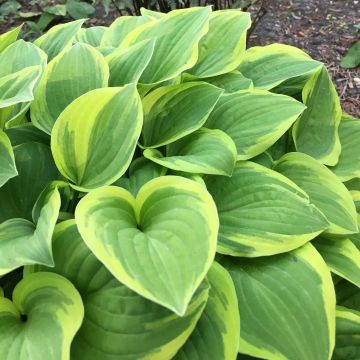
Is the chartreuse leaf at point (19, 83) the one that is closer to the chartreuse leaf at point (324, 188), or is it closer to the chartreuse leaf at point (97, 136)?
the chartreuse leaf at point (97, 136)

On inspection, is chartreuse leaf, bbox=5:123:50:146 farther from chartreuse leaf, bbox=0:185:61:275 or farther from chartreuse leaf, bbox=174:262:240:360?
chartreuse leaf, bbox=174:262:240:360

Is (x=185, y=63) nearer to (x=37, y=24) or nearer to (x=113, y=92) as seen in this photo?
(x=113, y=92)

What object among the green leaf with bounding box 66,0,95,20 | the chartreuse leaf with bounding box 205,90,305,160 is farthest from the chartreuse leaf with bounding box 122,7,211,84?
the green leaf with bounding box 66,0,95,20

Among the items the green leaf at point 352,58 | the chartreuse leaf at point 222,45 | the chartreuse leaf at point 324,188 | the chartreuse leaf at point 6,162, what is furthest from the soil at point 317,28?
the chartreuse leaf at point 6,162

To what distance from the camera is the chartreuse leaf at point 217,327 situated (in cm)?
79

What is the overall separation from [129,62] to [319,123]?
422mm

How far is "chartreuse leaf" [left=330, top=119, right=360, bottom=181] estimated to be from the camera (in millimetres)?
1139

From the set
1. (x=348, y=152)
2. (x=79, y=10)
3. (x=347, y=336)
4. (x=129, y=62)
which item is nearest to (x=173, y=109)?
(x=129, y=62)

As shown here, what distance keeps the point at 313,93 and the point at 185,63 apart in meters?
0.29

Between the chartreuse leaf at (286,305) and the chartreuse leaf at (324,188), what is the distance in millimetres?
114

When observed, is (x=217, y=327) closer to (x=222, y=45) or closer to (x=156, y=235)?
(x=156, y=235)

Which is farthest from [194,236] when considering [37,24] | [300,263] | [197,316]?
[37,24]

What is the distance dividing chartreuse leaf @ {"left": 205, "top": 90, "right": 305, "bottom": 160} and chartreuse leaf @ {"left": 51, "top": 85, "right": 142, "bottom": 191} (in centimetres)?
22

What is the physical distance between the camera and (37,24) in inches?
119
